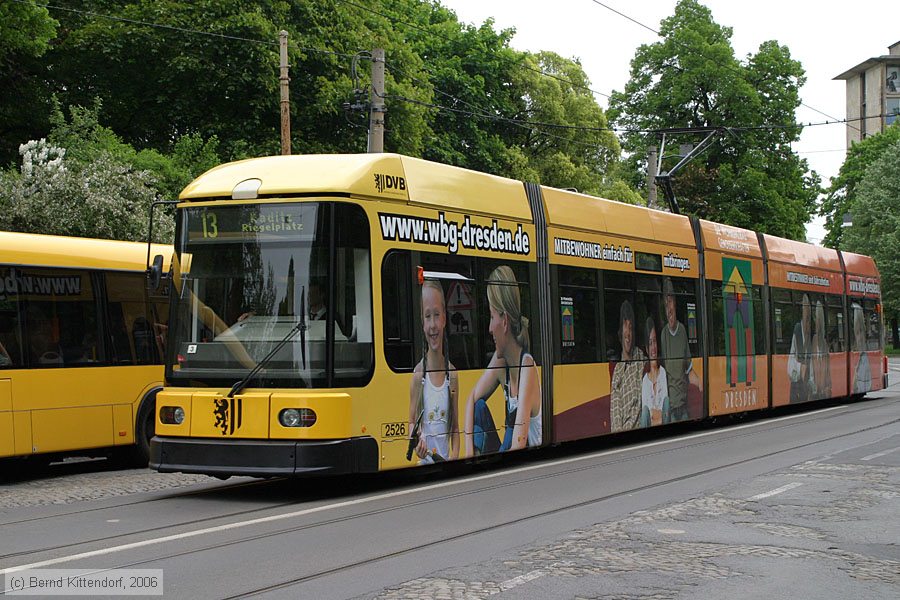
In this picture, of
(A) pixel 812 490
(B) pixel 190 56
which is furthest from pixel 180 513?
(B) pixel 190 56

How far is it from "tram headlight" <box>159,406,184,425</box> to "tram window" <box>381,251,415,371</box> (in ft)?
6.42

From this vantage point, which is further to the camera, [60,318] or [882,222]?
[882,222]

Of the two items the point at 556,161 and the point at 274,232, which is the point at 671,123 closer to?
the point at 556,161

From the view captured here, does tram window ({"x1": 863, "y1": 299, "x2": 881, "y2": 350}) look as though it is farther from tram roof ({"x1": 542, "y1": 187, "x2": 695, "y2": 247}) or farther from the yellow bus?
the yellow bus

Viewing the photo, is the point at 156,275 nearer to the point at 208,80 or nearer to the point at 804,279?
the point at 804,279

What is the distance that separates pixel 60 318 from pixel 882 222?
2364 inches

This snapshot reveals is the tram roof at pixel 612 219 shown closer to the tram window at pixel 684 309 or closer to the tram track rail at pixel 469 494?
the tram window at pixel 684 309

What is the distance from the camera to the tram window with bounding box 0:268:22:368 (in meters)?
13.3

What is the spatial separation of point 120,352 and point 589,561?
336 inches

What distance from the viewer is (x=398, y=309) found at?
38.0 ft

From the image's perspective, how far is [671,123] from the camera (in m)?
55.5

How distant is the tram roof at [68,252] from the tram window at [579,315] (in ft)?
16.0

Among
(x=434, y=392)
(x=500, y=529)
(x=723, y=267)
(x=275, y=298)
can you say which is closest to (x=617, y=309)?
(x=723, y=267)

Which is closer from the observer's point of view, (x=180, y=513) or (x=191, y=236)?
(x=180, y=513)
